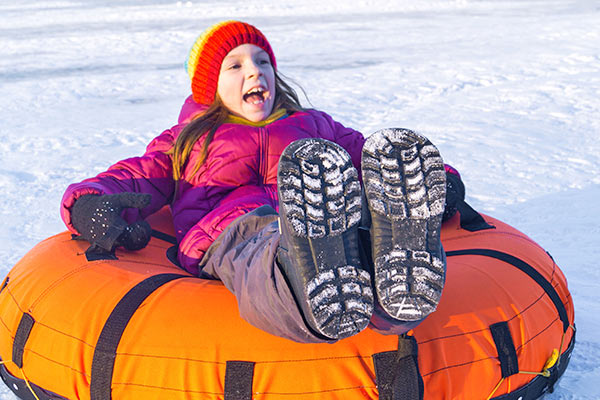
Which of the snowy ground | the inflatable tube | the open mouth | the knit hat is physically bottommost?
the snowy ground

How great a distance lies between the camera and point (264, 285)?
1467 millimetres

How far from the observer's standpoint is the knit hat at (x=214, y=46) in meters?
2.33

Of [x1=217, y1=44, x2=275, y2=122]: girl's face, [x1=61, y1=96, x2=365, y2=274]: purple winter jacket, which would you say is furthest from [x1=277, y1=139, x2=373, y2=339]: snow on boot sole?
[x1=217, y1=44, x2=275, y2=122]: girl's face

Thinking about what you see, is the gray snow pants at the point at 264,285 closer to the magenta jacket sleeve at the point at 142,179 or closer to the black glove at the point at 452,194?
the magenta jacket sleeve at the point at 142,179

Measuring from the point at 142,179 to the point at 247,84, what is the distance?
1.70ft

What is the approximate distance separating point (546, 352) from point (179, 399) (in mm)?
1029

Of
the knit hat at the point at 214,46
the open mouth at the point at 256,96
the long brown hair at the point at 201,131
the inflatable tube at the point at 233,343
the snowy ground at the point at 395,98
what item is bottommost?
the snowy ground at the point at 395,98

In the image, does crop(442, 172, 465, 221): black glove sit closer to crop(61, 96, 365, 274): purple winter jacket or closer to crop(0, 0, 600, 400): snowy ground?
crop(61, 96, 365, 274): purple winter jacket

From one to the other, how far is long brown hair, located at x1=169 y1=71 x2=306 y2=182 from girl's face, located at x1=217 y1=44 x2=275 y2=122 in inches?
1.5

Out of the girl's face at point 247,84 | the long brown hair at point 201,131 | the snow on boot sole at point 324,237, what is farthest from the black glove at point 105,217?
the snow on boot sole at point 324,237

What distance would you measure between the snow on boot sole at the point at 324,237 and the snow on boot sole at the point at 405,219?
4cm

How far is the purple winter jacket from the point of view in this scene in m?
2.15

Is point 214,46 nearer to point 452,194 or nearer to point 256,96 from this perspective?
point 256,96

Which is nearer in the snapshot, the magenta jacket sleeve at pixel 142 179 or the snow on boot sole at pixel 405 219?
the snow on boot sole at pixel 405 219
